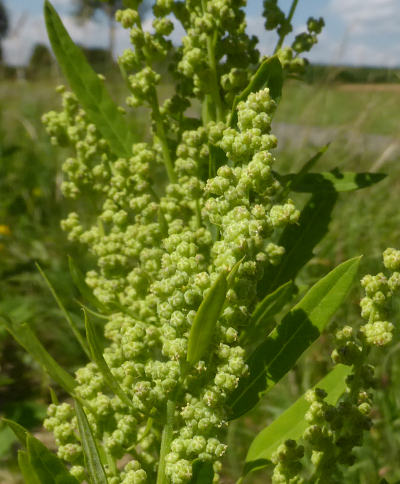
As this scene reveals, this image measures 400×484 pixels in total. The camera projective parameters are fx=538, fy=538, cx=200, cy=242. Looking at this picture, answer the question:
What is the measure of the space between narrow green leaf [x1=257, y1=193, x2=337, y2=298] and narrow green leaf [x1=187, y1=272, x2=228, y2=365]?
471 mm

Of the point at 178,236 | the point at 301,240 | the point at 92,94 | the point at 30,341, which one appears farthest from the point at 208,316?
the point at 92,94

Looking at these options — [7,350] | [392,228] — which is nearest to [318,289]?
[392,228]

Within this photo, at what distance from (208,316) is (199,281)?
71mm

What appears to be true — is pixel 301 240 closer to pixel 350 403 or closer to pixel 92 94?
pixel 350 403

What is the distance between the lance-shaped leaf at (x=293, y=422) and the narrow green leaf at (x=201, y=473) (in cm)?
26

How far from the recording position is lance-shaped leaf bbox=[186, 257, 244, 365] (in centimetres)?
86

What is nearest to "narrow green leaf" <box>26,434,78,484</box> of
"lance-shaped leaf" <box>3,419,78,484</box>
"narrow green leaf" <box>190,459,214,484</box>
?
"lance-shaped leaf" <box>3,419,78,484</box>

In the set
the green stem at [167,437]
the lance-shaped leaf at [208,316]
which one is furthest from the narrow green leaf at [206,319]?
the green stem at [167,437]

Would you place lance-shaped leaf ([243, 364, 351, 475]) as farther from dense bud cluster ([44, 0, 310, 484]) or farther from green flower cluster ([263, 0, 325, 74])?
green flower cluster ([263, 0, 325, 74])

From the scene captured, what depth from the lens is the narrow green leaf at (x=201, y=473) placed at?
1.01 m

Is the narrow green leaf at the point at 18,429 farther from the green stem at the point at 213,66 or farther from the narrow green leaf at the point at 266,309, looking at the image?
the green stem at the point at 213,66

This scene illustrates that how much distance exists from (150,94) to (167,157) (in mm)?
158

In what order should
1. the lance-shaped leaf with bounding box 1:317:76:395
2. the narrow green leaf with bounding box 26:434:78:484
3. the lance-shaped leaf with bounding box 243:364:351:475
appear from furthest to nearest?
the lance-shaped leaf with bounding box 243:364:351:475
the lance-shaped leaf with bounding box 1:317:76:395
the narrow green leaf with bounding box 26:434:78:484

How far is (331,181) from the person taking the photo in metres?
1.34
